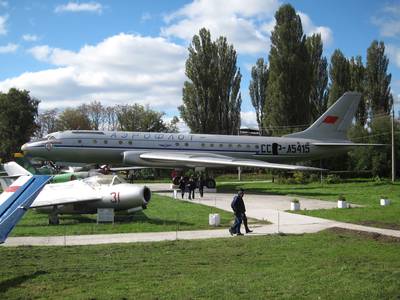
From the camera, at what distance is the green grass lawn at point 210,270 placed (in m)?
7.93

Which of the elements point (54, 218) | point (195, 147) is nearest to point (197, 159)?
point (195, 147)

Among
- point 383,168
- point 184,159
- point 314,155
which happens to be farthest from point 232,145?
point 383,168

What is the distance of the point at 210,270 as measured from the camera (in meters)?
9.59

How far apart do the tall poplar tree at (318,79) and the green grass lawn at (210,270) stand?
5333 centimetres

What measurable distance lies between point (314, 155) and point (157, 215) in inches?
860

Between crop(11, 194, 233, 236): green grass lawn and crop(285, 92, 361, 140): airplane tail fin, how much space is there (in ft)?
61.7

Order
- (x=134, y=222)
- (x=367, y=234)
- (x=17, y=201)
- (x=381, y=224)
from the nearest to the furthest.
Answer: (x=17, y=201)
(x=367, y=234)
(x=381, y=224)
(x=134, y=222)

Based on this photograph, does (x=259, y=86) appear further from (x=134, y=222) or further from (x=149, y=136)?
(x=134, y=222)

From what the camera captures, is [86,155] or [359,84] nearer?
[86,155]

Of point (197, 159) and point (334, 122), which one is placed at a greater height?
point (334, 122)

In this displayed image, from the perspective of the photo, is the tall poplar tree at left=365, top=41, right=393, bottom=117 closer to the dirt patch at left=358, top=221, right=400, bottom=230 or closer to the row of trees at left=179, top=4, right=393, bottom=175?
the row of trees at left=179, top=4, right=393, bottom=175

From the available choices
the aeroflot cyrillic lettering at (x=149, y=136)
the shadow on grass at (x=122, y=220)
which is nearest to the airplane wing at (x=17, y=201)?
the shadow on grass at (x=122, y=220)

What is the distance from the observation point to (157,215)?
1930cm

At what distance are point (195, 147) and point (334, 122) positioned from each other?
11.6m
